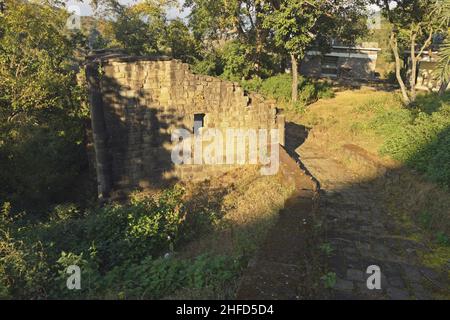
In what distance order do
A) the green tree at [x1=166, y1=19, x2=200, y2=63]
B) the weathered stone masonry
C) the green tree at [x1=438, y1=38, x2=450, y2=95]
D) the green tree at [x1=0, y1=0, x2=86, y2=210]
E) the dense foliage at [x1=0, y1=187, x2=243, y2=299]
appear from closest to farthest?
the dense foliage at [x1=0, y1=187, x2=243, y2=299] < the weathered stone masonry < the green tree at [x1=438, y1=38, x2=450, y2=95] < the green tree at [x1=0, y1=0, x2=86, y2=210] < the green tree at [x1=166, y1=19, x2=200, y2=63]

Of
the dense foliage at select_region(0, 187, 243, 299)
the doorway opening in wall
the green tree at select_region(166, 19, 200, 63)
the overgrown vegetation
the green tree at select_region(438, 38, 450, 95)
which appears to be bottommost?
the dense foliage at select_region(0, 187, 243, 299)

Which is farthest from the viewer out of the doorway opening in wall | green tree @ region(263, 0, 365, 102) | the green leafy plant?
green tree @ region(263, 0, 365, 102)

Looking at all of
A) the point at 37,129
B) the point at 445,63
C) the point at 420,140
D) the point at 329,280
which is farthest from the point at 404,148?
the point at 37,129

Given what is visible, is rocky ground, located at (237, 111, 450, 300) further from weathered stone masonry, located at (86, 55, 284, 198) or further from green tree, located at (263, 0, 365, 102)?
green tree, located at (263, 0, 365, 102)

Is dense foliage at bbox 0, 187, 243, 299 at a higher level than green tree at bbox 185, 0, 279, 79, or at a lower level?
lower

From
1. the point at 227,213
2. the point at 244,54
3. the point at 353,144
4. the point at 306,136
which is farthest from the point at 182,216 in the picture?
the point at 244,54

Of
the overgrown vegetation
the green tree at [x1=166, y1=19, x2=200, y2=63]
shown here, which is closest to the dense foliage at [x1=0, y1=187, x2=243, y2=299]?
the overgrown vegetation

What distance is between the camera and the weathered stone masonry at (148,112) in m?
9.98

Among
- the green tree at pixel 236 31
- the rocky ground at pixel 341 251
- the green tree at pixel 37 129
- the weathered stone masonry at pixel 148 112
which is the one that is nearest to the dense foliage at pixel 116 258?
the rocky ground at pixel 341 251

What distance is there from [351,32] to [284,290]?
63.6ft

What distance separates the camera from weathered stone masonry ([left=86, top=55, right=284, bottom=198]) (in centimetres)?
998

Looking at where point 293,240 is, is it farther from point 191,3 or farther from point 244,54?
point 191,3

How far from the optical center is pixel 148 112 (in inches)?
412

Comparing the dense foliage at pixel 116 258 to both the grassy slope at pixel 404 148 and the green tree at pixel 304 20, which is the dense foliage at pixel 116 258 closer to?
the grassy slope at pixel 404 148
